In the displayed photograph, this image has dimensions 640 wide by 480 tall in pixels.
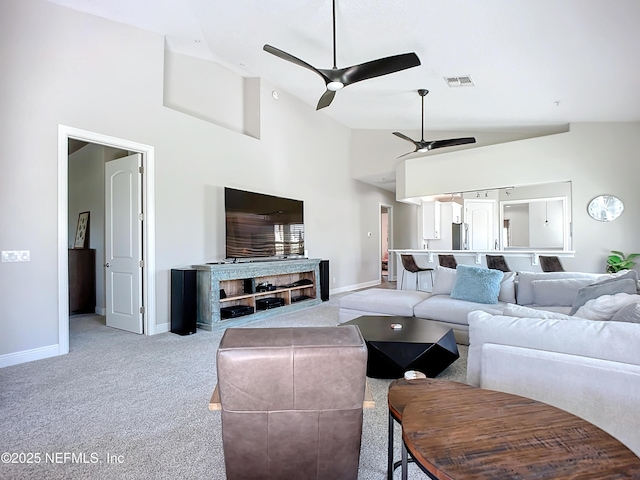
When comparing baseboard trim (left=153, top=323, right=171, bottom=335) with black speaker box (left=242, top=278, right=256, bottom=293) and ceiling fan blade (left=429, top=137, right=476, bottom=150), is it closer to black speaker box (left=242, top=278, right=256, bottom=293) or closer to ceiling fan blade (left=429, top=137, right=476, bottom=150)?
black speaker box (left=242, top=278, right=256, bottom=293)

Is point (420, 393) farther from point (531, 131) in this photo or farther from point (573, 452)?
point (531, 131)

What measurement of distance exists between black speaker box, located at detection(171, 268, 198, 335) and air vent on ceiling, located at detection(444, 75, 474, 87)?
4.10m

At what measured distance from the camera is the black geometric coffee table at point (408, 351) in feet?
8.13

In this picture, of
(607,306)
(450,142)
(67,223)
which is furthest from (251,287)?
(607,306)

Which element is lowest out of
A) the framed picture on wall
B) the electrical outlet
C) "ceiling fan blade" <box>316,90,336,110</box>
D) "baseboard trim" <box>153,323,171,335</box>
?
"baseboard trim" <box>153,323,171,335</box>

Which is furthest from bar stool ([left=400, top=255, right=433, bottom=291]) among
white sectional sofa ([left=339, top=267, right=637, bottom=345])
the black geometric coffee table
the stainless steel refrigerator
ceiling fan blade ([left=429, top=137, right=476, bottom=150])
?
the black geometric coffee table

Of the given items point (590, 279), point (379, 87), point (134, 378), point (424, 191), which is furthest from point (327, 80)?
point (424, 191)

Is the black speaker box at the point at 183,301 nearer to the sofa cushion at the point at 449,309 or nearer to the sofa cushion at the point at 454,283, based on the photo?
the sofa cushion at the point at 449,309

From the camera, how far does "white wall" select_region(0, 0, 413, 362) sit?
3.10 m

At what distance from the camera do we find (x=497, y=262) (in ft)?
18.7

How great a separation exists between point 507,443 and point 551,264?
5.48 meters

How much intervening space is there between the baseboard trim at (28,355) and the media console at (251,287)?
4.86ft

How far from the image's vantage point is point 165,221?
430 cm

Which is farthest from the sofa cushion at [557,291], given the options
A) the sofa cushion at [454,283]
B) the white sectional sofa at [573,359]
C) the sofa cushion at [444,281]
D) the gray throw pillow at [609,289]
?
the white sectional sofa at [573,359]
